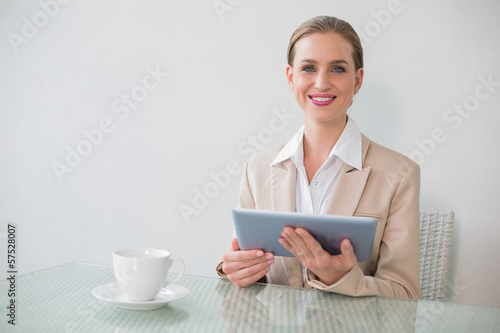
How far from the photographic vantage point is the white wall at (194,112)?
1.87 meters

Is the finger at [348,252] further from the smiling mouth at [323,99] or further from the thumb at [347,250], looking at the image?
the smiling mouth at [323,99]

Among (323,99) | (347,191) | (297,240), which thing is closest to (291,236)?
(297,240)

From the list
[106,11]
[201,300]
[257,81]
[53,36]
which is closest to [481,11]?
[257,81]

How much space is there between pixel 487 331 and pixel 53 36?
2.36 metres

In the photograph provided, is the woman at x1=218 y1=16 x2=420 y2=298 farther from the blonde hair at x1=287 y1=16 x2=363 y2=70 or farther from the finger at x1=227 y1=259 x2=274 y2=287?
the finger at x1=227 y1=259 x2=274 y2=287

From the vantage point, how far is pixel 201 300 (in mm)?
1038

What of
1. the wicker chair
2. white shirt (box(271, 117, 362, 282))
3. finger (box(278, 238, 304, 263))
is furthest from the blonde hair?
finger (box(278, 238, 304, 263))

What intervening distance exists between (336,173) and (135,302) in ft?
2.74

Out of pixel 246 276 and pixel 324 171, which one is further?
pixel 324 171

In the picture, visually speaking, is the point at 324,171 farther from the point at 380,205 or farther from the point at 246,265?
the point at 246,265

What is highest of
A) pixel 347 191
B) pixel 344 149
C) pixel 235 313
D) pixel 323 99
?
pixel 323 99

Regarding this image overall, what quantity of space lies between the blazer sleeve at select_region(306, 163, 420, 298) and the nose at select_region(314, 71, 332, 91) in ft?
1.14

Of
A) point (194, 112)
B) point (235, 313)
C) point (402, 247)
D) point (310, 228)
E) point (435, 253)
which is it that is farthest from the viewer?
point (194, 112)

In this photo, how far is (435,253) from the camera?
177cm
